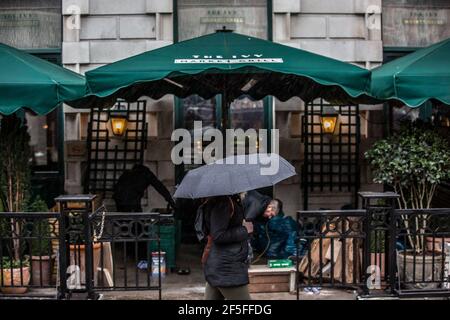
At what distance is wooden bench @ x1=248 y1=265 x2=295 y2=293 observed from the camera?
8.66m

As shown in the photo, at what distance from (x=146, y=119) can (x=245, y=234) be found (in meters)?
5.72

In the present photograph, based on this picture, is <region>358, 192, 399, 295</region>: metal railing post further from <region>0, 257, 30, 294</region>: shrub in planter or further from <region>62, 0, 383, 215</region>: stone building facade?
<region>0, 257, 30, 294</region>: shrub in planter

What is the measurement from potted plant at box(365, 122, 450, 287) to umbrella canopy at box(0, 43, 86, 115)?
412 cm

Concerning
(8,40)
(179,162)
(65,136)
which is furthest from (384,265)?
(8,40)

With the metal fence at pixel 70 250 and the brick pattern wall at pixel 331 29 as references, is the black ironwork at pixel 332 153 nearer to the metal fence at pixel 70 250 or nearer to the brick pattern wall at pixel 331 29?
the brick pattern wall at pixel 331 29

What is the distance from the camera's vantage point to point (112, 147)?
11555mm

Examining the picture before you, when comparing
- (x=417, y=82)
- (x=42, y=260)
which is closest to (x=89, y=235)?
(x=42, y=260)

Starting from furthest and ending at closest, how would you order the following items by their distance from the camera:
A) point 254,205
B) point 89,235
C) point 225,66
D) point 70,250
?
point 70,250, point 225,66, point 89,235, point 254,205

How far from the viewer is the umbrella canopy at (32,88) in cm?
809

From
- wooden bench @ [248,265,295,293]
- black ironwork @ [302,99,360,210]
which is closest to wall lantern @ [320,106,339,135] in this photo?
black ironwork @ [302,99,360,210]

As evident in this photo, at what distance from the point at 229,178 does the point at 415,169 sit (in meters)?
3.57

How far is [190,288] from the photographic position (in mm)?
9008

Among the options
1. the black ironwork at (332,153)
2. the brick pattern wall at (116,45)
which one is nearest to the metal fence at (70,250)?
the brick pattern wall at (116,45)

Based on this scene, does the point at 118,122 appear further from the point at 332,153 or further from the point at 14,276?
the point at 332,153
